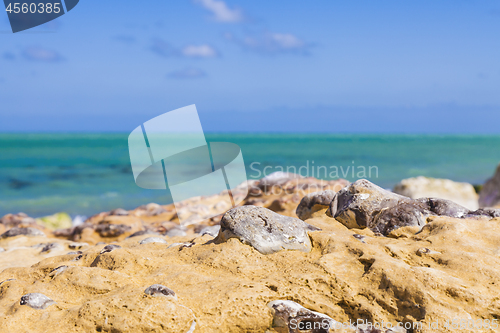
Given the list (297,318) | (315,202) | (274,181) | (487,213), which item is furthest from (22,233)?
(487,213)

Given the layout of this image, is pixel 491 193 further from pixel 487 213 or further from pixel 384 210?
pixel 384 210

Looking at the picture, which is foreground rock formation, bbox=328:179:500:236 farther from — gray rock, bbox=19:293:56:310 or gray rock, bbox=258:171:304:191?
gray rock, bbox=258:171:304:191

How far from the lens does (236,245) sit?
2613 mm

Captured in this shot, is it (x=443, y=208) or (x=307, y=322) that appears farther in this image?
(x=443, y=208)

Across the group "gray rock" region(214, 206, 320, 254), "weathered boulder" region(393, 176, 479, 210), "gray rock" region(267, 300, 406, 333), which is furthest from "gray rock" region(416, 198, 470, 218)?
"weathered boulder" region(393, 176, 479, 210)

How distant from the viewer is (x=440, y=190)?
9.09m

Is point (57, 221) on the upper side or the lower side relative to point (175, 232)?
lower

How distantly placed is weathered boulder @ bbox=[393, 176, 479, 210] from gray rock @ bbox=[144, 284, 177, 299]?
7.91 metres

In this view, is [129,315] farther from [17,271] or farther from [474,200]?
[474,200]

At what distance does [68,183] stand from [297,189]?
37.2ft

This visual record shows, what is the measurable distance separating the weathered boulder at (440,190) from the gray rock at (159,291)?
7.91m

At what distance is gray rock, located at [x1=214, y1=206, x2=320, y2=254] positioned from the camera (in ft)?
8.58

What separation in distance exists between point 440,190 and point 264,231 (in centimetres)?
775

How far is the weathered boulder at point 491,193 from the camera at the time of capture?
29.2 ft
